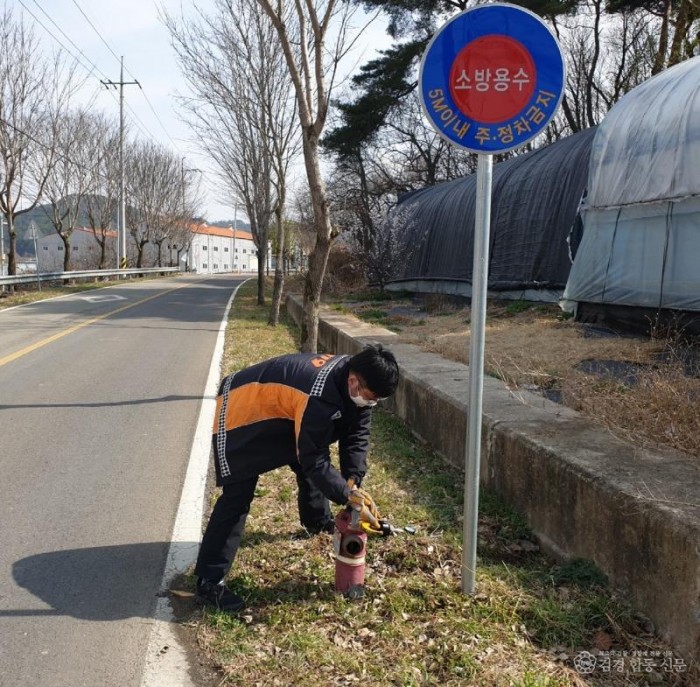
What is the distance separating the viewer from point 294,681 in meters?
2.66

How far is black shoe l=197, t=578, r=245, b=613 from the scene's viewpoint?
3.20 meters

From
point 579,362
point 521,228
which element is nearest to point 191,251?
point 521,228

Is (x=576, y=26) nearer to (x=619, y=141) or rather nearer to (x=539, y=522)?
(x=619, y=141)

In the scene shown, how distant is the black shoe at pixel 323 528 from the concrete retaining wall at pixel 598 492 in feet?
3.81

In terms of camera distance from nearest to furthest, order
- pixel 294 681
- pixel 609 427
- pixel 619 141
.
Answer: pixel 294 681, pixel 609 427, pixel 619 141

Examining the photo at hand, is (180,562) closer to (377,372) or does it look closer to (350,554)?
(350,554)

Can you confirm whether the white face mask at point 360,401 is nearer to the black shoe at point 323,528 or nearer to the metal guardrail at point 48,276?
the black shoe at point 323,528

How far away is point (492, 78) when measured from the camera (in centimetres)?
292

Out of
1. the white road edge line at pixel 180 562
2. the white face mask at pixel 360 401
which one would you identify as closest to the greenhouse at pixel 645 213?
the white road edge line at pixel 180 562

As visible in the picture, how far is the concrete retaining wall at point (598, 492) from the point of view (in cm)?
275

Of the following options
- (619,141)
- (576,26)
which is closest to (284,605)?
(619,141)

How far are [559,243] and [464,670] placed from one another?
1132 cm

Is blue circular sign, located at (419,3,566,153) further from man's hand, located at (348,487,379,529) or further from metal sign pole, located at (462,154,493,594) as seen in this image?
man's hand, located at (348,487,379,529)

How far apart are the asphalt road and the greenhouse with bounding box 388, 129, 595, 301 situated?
6.97 meters
